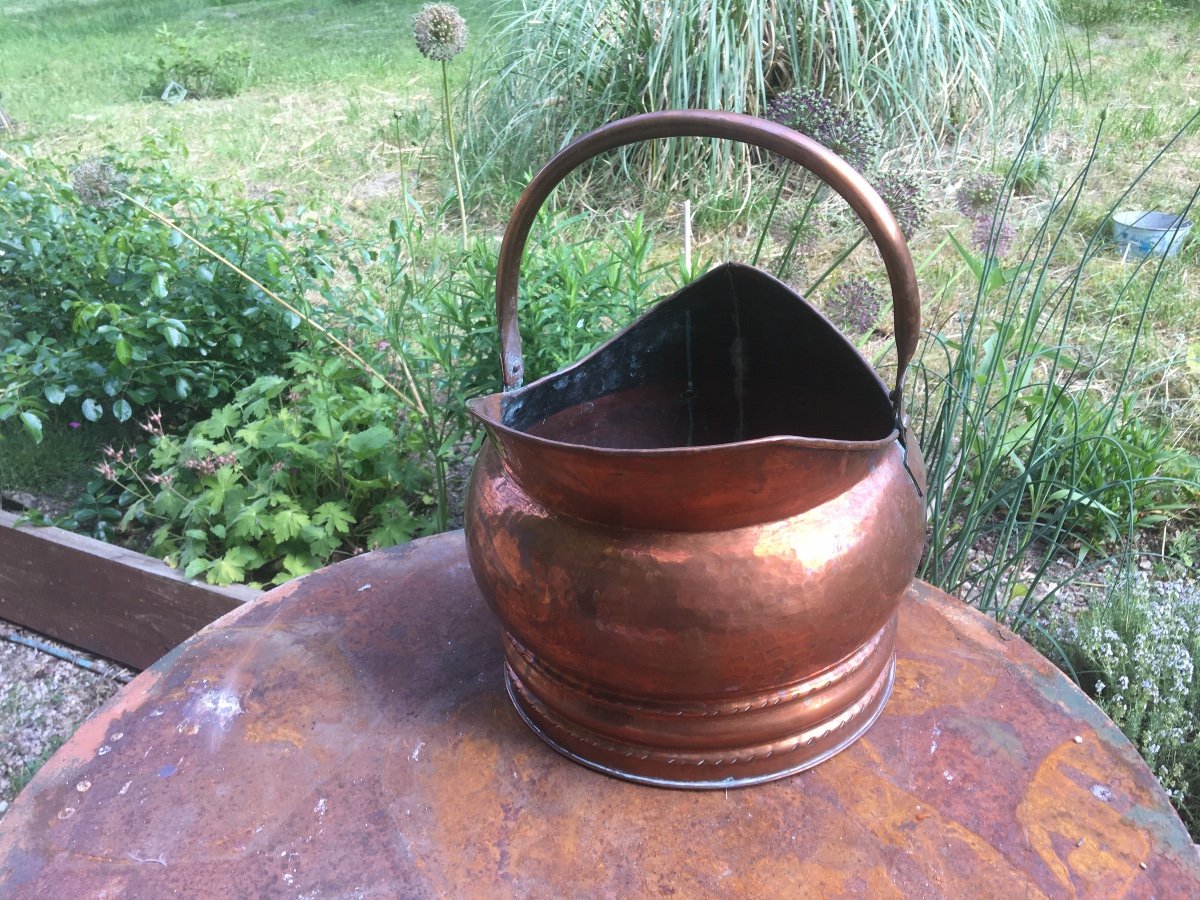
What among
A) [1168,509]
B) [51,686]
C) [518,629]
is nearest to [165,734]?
[518,629]

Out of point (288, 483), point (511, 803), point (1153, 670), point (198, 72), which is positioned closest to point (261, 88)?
point (198, 72)

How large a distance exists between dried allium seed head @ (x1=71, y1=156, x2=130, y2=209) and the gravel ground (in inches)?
45.6

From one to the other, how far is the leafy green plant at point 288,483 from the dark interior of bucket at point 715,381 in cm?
116

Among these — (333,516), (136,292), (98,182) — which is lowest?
(333,516)

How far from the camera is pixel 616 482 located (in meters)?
0.88

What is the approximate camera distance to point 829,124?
1497 millimetres

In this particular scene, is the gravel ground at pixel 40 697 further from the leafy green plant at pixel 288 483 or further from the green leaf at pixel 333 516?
the green leaf at pixel 333 516

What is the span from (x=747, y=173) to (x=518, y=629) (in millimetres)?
3434

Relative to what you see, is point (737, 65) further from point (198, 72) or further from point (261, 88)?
point (198, 72)

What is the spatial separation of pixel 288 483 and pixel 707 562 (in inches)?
66.3

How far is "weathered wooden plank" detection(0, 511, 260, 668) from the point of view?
2.24 meters

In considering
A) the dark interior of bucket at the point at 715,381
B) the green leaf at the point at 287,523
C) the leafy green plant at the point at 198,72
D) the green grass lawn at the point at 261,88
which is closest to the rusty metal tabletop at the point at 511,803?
the dark interior of bucket at the point at 715,381

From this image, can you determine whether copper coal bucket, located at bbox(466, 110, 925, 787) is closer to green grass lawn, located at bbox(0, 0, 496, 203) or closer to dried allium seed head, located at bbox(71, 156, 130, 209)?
dried allium seed head, located at bbox(71, 156, 130, 209)

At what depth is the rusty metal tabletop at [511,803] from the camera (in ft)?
3.15
